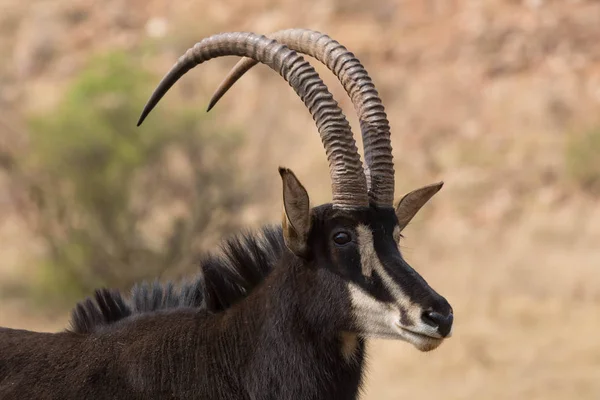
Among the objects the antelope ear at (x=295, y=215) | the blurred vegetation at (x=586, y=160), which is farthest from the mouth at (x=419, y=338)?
the blurred vegetation at (x=586, y=160)

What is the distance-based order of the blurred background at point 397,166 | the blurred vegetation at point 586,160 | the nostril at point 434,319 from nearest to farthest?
the nostril at point 434,319 < the blurred background at point 397,166 < the blurred vegetation at point 586,160

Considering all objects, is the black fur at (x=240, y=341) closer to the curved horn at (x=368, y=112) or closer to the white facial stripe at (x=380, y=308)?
the white facial stripe at (x=380, y=308)

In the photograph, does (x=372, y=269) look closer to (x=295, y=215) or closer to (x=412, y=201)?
(x=295, y=215)

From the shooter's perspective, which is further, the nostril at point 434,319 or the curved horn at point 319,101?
the curved horn at point 319,101

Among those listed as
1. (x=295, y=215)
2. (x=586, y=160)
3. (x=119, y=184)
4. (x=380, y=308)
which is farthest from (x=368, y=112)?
(x=586, y=160)

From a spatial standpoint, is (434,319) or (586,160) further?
(586,160)

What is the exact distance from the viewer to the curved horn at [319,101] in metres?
5.30

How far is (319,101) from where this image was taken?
5492mm

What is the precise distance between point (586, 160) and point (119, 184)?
13630mm

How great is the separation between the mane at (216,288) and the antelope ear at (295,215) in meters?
0.39

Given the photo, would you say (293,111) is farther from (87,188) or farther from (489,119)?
(87,188)

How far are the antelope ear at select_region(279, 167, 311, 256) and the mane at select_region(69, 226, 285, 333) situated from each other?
0.39 meters

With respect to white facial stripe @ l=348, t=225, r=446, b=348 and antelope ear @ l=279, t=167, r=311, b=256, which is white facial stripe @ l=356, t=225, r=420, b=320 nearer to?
white facial stripe @ l=348, t=225, r=446, b=348

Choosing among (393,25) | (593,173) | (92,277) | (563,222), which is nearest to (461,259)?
(563,222)
